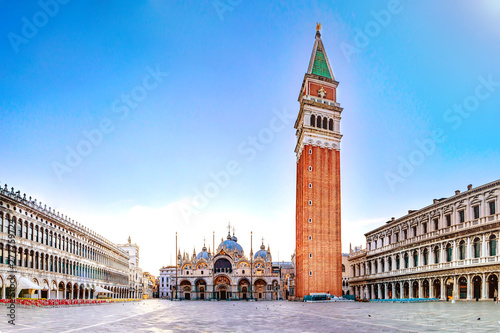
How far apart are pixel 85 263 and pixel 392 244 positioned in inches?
1820

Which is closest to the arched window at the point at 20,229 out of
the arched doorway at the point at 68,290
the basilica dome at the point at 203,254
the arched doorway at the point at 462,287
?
the arched doorway at the point at 68,290

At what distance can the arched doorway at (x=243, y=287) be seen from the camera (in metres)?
101

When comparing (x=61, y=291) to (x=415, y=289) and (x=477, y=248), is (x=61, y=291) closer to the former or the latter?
(x=415, y=289)

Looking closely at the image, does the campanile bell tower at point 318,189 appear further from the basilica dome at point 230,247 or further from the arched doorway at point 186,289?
the arched doorway at point 186,289

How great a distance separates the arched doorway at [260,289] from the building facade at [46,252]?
1376 inches

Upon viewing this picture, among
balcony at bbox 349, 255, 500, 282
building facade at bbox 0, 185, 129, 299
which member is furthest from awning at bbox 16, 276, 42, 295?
balcony at bbox 349, 255, 500, 282

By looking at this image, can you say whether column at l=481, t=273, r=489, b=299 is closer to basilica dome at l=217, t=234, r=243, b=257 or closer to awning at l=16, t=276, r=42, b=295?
awning at l=16, t=276, r=42, b=295

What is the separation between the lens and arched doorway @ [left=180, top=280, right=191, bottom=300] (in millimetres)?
102556

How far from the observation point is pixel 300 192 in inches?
2778

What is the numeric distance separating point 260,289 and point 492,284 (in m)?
67.1

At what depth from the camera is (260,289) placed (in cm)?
10100

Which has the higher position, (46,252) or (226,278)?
(46,252)

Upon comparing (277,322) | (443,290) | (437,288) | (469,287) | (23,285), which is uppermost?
(277,322)

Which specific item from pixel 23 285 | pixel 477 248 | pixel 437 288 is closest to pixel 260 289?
pixel 437 288
